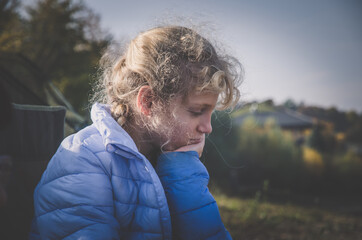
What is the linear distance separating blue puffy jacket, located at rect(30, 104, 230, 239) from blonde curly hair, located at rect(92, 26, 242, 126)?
7.5 inches

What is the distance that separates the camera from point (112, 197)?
1.03 m

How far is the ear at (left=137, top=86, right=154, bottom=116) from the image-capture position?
1221mm

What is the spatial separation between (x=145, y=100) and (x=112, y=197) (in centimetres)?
50

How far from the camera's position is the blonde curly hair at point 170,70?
3.94 feet

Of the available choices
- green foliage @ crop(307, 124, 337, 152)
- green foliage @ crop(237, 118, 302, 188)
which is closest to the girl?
green foliage @ crop(237, 118, 302, 188)

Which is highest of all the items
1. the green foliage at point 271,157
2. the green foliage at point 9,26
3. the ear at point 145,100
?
the green foliage at point 9,26

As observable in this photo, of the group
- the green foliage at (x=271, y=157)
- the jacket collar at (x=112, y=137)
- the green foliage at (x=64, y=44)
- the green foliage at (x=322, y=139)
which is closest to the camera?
the jacket collar at (x=112, y=137)

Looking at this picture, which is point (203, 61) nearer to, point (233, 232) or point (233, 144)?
point (233, 232)

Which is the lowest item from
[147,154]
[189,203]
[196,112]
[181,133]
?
[189,203]

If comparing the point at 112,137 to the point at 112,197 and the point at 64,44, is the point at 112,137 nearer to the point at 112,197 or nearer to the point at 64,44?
the point at 112,197

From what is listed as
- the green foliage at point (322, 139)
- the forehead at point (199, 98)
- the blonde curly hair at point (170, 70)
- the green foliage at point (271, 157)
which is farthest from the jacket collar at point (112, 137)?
the green foliage at point (322, 139)

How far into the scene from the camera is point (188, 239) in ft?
3.70

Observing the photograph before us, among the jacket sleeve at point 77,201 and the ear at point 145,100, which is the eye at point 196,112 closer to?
the ear at point 145,100

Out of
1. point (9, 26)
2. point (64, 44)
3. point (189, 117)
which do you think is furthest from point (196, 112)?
point (64, 44)
